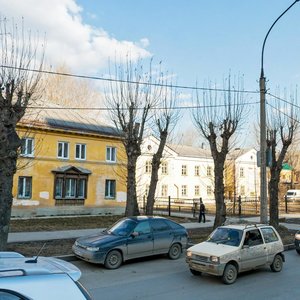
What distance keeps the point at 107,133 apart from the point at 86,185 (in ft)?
16.1

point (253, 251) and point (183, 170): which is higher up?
point (183, 170)

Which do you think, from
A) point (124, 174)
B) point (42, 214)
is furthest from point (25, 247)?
point (124, 174)

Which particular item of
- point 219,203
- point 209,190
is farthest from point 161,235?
point 209,190

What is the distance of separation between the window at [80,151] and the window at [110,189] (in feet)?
11.0

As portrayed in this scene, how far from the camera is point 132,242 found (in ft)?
41.0

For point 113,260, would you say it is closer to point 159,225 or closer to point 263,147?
point 159,225

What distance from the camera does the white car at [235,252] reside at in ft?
34.3

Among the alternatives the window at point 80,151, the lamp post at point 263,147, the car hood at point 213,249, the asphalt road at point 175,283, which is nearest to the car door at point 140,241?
the asphalt road at point 175,283

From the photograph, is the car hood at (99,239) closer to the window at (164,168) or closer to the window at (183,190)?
the window at (164,168)

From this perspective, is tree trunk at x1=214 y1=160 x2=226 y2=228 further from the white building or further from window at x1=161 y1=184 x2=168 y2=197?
window at x1=161 y1=184 x2=168 y2=197

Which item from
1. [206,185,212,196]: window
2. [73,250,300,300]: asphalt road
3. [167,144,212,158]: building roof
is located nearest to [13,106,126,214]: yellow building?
[73,250,300,300]: asphalt road

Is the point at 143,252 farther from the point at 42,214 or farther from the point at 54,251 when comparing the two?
the point at 42,214

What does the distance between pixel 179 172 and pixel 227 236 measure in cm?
4607

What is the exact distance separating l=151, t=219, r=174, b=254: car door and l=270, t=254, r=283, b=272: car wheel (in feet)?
11.6
